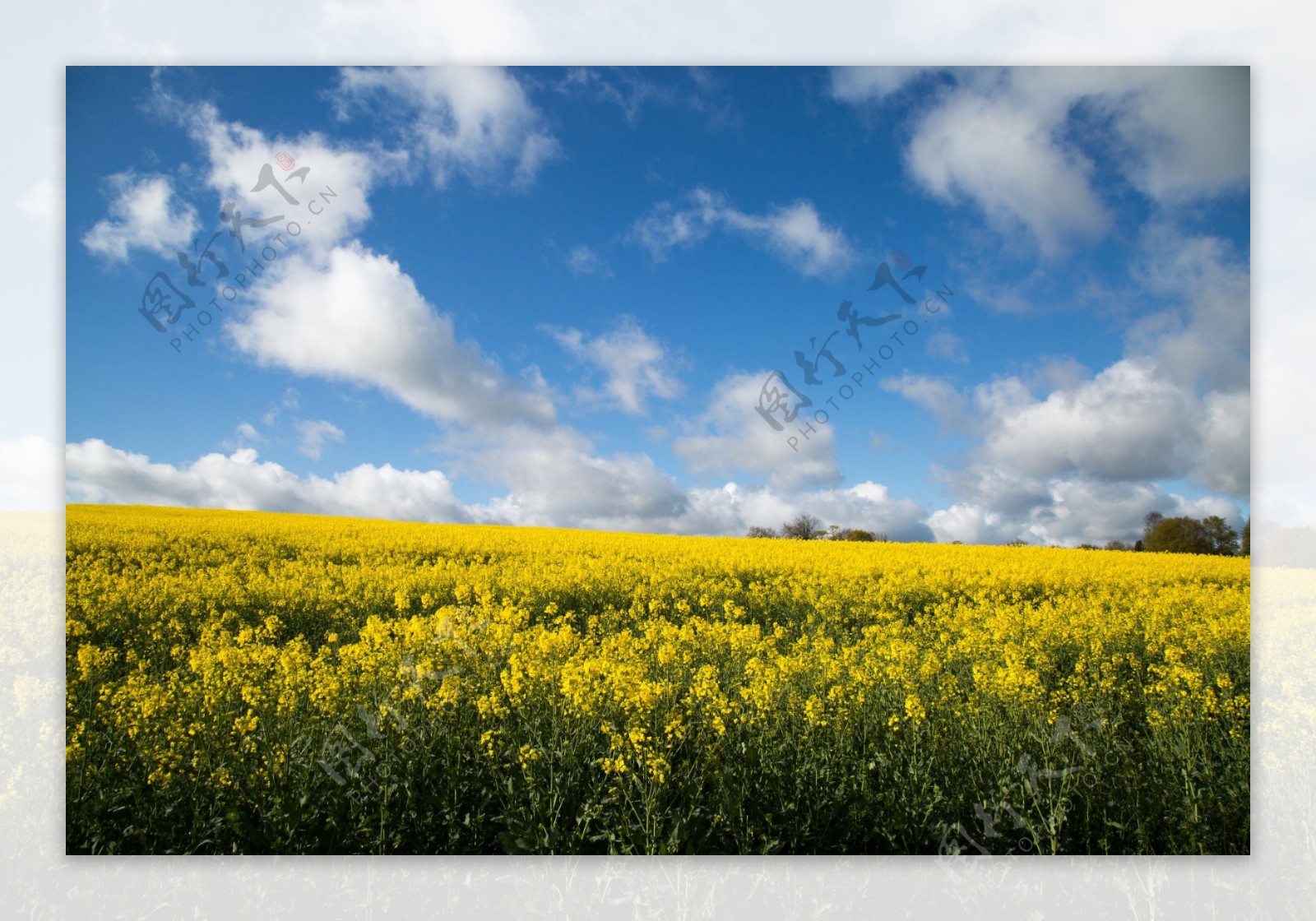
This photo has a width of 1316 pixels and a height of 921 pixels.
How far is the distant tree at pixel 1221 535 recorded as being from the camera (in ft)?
14.0

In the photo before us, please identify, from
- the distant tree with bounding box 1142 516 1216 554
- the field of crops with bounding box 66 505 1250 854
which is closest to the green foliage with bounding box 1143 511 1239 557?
the distant tree with bounding box 1142 516 1216 554

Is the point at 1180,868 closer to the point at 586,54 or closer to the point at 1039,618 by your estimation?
the point at 1039,618

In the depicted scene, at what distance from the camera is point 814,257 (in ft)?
13.3

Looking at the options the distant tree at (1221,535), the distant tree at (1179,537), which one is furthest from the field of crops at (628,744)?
the distant tree at (1179,537)

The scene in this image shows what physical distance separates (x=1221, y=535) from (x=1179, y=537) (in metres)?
1.23

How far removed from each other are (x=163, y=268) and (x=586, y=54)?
261cm

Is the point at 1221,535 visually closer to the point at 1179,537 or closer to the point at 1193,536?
the point at 1193,536

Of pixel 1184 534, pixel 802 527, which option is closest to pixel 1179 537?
pixel 1184 534

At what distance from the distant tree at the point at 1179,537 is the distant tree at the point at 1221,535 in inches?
1.2

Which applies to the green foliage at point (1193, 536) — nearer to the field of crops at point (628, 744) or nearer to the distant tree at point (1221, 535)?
the distant tree at point (1221, 535)

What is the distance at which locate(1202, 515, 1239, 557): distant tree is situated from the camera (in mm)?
4281

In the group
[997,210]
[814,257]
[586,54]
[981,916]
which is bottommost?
[981,916]

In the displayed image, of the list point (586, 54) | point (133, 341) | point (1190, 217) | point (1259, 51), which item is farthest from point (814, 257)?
point (133, 341)

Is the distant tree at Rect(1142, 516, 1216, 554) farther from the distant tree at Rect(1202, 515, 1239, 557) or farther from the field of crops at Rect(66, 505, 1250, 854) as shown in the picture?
the field of crops at Rect(66, 505, 1250, 854)
